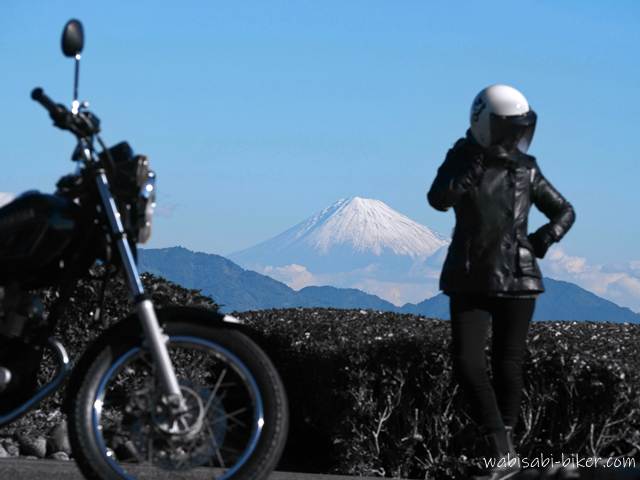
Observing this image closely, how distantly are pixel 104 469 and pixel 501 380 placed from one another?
2295 millimetres

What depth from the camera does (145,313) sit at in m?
4.28

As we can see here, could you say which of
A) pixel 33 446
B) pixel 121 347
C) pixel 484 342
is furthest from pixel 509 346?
pixel 33 446

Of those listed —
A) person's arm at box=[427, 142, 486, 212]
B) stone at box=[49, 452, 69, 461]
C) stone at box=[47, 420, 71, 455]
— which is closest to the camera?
person's arm at box=[427, 142, 486, 212]

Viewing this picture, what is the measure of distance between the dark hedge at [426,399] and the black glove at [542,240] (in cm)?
178

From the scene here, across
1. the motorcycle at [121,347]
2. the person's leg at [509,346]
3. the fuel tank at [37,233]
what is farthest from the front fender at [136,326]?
the person's leg at [509,346]

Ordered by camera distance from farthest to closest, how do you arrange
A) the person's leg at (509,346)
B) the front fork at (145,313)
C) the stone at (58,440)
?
the stone at (58,440) → the person's leg at (509,346) → the front fork at (145,313)

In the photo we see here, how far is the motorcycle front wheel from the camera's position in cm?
426

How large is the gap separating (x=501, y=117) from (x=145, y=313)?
2.24 m

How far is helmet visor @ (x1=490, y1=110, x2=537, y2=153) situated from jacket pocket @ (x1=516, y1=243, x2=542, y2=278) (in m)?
0.49

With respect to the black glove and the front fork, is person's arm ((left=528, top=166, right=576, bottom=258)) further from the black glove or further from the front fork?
the front fork

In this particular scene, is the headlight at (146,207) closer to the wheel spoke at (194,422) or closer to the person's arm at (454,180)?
the wheel spoke at (194,422)

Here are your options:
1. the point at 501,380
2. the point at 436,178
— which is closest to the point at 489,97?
the point at 436,178

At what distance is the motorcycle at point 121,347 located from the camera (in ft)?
14.0

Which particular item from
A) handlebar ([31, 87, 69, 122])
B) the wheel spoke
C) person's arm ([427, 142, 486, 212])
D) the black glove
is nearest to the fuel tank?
handlebar ([31, 87, 69, 122])
